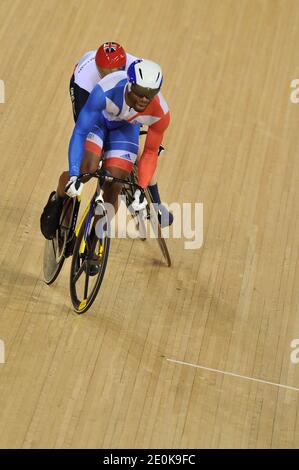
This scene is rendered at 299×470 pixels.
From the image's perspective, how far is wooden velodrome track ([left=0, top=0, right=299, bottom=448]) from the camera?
148 inches

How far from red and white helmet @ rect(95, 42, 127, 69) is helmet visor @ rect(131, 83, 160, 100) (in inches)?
19.7

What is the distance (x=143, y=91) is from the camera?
3.37 m

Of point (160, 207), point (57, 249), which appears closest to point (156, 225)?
point (160, 207)

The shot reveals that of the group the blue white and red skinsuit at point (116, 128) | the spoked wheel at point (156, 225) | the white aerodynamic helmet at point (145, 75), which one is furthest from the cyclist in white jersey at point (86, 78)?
the white aerodynamic helmet at point (145, 75)

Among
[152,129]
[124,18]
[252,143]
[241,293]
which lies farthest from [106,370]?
[124,18]

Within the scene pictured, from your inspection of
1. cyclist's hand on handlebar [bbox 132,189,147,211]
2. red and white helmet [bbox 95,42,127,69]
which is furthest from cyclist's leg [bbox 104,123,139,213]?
red and white helmet [bbox 95,42,127,69]

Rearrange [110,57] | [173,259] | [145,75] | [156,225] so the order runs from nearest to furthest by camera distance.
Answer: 1. [145,75]
2. [110,57]
3. [156,225]
4. [173,259]

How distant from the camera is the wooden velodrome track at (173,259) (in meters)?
3.76

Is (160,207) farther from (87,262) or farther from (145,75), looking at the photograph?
(145,75)

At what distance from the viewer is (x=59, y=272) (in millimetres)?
4109

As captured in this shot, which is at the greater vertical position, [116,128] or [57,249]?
[116,128]

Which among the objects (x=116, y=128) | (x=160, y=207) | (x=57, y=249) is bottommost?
(x=57, y=249)

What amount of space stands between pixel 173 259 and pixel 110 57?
106cm

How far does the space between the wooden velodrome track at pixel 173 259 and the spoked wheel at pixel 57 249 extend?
0.25 feet
